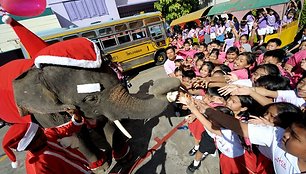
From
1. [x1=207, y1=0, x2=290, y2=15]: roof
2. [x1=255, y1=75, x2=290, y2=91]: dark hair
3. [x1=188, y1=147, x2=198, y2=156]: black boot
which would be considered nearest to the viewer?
[x1=255, y1=75, x2=290, y2=91]: dark hair

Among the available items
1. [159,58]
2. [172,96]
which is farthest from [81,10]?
[172,96]

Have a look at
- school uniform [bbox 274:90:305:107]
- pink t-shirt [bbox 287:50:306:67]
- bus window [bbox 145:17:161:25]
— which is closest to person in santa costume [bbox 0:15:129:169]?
school uniform [bbox 274:90:305:107]

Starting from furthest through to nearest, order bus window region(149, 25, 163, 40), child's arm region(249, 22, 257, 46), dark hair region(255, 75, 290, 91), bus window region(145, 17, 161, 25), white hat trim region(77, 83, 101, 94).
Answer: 1. bus window region(149, 25, 163, 40)
2. bus window region(145, 17, 161, 25)
3. child's arm region(249, 22, 257, 46)
4. dark hair region(255, 75, 290, 91)
5. white hat trim region(77, 83, 101, 94)

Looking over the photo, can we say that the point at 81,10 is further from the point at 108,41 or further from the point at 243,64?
the point at 243,64

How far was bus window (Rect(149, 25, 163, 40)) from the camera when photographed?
847 cm

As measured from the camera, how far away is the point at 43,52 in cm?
158

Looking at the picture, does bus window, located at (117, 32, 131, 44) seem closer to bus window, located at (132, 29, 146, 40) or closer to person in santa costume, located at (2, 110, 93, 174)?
bus window, located at (132, 29, 146, 40)

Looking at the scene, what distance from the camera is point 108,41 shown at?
761cm

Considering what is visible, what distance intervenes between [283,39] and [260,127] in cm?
633

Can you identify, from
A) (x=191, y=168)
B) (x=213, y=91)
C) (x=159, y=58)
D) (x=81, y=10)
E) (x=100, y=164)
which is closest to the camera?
(x=213, y=91)

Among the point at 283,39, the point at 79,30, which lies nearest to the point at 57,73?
the point at 79,30

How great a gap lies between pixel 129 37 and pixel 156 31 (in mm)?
1398

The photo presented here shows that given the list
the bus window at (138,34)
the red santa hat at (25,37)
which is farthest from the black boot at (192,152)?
the bus window at (138,34)

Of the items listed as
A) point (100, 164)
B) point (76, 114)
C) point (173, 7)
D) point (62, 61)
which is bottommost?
point (100, 164)
